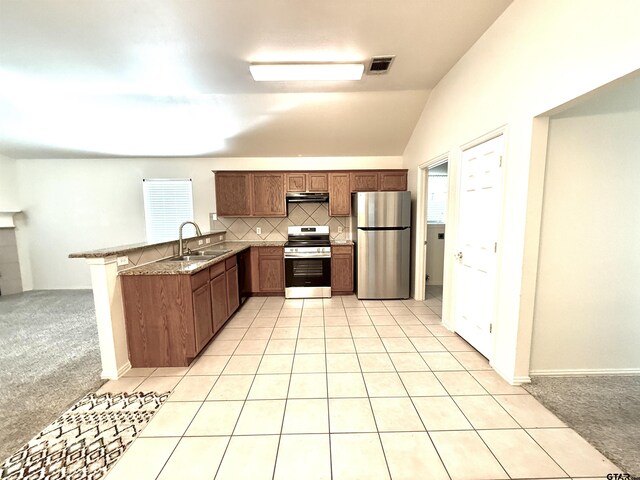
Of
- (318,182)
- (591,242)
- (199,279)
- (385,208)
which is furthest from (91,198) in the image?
(591,242)

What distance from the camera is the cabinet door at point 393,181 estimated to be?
4348 millimetres

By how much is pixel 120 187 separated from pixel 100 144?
794 mm

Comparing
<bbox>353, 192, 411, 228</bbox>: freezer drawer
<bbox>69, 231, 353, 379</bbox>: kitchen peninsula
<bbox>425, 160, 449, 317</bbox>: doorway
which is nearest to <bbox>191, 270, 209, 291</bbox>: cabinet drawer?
<bbox>69, 231, 353, 379</bbox>: kitchen peninsula

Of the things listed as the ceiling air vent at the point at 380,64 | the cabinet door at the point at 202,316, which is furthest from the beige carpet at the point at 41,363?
the ceiling air vent at the point at 380,64

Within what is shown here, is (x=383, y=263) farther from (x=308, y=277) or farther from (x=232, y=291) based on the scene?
(x=232, y=291)

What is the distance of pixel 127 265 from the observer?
7.59ft

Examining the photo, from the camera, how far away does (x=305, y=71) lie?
2.58 meters

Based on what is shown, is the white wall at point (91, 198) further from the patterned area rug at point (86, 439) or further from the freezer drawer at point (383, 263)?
the patterned area rug at point (86, 439)

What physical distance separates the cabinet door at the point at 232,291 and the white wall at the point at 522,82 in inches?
113

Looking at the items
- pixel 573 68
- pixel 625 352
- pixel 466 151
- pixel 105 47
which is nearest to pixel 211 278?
pixel 105 47

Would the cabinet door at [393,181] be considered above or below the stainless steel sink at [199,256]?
above

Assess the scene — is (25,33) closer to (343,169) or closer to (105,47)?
(105,47)

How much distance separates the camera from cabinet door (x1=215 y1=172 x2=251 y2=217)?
4.35 metres

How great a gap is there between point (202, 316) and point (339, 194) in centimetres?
286
